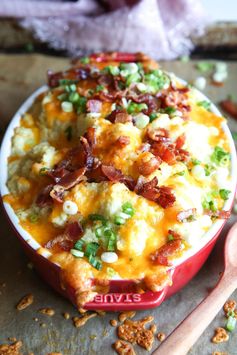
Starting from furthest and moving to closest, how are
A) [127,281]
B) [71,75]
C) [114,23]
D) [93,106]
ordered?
[114,23]
[71,75]
[93,106]
[127,281]

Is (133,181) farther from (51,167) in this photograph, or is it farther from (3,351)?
(3,351)

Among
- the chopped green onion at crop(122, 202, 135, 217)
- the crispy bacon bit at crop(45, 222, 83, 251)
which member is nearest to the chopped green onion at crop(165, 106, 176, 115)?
the chopped green onion at crop(122, 202, 135, 217)

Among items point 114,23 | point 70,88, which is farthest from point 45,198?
point 114,23

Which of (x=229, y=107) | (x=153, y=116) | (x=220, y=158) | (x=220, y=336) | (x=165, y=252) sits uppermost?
(x=153, y=116)

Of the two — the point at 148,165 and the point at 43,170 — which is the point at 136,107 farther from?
the point at 43,170

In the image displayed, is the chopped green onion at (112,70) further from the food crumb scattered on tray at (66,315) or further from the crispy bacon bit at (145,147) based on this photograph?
the food crumb scattered on tray at (66,315)

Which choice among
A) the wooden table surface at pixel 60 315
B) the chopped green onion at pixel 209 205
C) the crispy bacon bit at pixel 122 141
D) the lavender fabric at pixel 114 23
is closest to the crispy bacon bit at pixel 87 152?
the crispy bacon bit at pixel 122 141

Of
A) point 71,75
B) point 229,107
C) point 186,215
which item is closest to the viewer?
point 186,215
